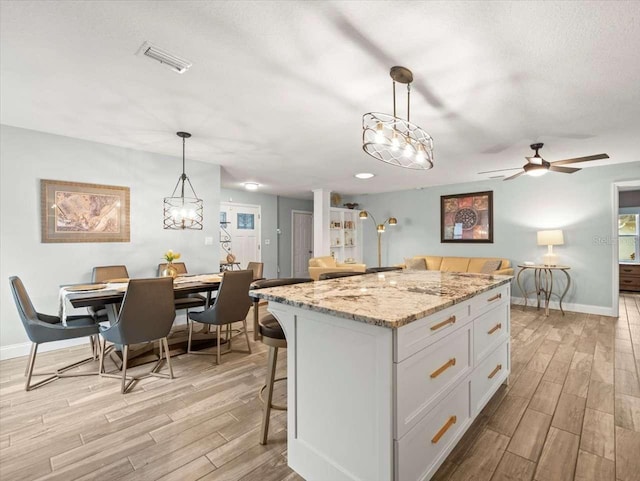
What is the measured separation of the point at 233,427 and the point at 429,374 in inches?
51.8

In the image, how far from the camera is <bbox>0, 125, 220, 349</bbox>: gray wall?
318 cm

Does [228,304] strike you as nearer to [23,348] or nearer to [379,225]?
[23,348]

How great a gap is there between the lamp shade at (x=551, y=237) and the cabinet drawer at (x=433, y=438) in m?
4.24

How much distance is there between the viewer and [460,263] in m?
6.11

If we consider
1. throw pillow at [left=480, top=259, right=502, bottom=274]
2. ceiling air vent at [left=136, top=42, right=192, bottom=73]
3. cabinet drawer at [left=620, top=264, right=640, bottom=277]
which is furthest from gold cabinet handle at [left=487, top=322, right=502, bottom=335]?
cabinet drawer at [left=620, top=264, right=640, bottom=277]

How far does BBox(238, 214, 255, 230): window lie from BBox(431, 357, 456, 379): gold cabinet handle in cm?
635

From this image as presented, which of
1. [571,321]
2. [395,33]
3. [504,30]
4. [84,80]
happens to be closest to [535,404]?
[504,30]

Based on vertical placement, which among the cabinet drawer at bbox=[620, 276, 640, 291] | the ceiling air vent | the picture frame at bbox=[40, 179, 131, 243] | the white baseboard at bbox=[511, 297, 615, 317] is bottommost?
the white baseboard at bbox=[511, 297, 615, 317]

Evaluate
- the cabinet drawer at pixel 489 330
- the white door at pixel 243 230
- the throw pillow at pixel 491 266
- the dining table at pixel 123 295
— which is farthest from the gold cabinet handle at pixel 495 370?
the white door at pixel 243 230

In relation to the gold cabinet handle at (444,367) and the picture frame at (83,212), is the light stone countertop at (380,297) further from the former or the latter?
the picture frame at (83,212)

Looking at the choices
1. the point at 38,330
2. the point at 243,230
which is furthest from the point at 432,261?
the point at 38,330

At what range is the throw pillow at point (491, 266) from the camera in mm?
5414

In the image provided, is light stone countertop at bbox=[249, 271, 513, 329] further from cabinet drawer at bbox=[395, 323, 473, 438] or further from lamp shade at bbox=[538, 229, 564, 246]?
lamp shade at bbox=[538, 229, 564, 246]

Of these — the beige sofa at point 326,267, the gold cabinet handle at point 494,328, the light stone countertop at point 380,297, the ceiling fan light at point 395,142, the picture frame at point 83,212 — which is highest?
the ceiling fan light at point 395,142
